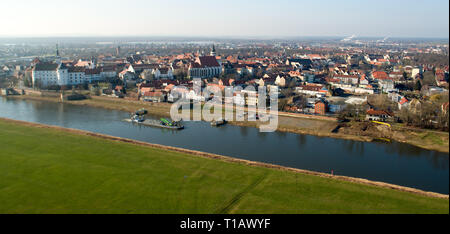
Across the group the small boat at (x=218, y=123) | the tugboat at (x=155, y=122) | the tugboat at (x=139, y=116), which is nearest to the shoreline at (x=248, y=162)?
the tugboat at (x=155, y=122)

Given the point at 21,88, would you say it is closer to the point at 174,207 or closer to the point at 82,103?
the point at 82,103

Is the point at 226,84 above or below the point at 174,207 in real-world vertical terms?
above

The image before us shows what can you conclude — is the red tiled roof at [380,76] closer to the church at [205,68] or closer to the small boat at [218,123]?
the church at [205,68]

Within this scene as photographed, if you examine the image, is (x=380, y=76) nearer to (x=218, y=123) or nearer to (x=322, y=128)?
(x=322, y=128)

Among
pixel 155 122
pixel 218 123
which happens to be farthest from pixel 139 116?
pixel 218 123

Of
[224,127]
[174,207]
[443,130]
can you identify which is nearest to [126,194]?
[174,207]

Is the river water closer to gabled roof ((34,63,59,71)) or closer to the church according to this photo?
gabled roof ((34,63,59,71))
